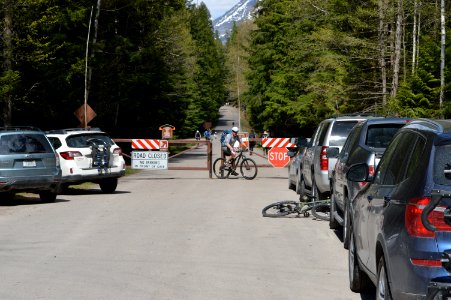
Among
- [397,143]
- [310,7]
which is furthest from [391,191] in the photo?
[310,7]

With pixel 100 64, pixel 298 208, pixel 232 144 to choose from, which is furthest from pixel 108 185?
pixel 100 64

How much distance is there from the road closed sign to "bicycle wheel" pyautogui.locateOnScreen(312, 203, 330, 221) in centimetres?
1434

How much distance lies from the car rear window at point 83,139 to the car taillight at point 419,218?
55.0 feet

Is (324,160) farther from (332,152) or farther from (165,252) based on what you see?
(165,252)

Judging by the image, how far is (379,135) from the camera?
477 inches

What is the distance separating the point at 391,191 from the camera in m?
6.14

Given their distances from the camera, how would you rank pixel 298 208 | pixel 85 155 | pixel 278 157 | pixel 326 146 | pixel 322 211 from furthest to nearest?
pixel 278 157, pixel 85 155, pixel 322 211, pixel 326 146, pixel 298 208

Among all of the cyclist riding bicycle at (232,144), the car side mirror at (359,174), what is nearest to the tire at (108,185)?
the cyclist riding bicycle at (232,144)

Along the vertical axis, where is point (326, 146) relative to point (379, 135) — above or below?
below

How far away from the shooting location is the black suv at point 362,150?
11.3 m

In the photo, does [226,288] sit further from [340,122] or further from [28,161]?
[28,161]

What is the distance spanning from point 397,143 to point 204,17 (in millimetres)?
153123

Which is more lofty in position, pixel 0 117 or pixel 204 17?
Answer: pixel 204 17

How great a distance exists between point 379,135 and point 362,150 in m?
0.68
